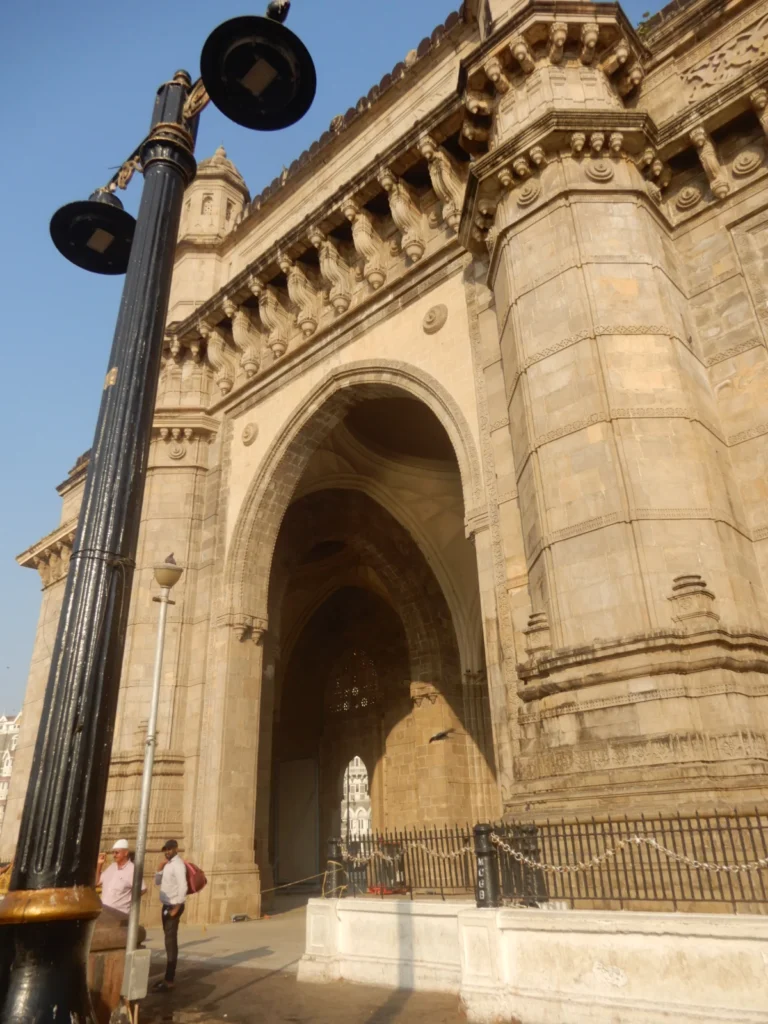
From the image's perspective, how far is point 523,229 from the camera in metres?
9.42

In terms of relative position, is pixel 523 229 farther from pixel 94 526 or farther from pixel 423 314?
pixel 94 526

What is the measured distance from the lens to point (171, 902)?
24.0ft

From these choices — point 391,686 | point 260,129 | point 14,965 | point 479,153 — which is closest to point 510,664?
point 260,129

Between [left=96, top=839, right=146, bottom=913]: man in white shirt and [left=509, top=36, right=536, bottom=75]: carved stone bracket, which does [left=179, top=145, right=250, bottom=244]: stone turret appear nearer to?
[left=509, top=36, right=536, bottom=75]: carved stone bracket

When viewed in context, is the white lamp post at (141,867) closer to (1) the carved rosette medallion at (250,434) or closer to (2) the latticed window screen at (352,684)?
(1) the carved rosette medallion at (250,434)

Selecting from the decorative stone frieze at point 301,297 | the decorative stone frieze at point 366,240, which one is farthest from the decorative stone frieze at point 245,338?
the decorative stone frieze at point 366,240

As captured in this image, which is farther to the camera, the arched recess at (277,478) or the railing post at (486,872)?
the arched recess at (277,478)

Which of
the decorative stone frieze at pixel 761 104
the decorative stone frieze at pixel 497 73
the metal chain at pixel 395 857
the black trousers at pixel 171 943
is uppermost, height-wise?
the decorative stone frieze at pixel 497 73

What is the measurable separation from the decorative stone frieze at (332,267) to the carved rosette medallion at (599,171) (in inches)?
210

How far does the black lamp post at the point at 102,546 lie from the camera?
8.91 feet

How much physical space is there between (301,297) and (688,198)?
23.3 feet

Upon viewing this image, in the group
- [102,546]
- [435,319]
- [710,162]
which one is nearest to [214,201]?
[435,319]

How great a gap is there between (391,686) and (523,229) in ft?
46.7

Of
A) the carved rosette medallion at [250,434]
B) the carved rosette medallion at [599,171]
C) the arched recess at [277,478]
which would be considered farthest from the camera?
the carved rosette medallion at [250,434]
